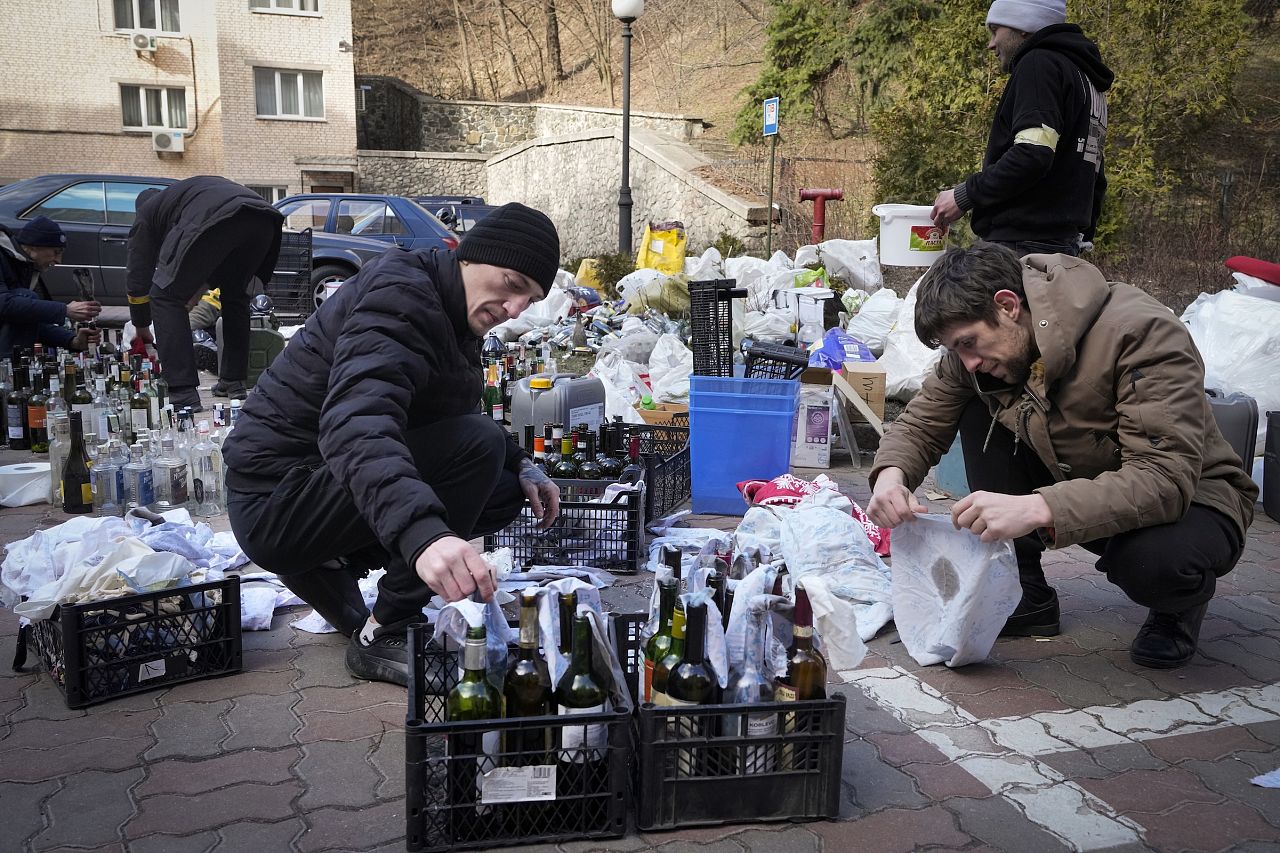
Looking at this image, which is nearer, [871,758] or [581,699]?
[581,699]

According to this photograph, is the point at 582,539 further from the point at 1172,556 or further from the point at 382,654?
the point at 1172,556

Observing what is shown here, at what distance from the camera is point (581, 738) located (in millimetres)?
2096

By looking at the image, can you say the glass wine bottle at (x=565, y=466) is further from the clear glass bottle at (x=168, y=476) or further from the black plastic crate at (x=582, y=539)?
the clear glass bottle at (x=168, y=476)

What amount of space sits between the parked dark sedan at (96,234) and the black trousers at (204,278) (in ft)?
16.8

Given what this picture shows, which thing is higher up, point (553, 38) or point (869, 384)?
point (553, 38)

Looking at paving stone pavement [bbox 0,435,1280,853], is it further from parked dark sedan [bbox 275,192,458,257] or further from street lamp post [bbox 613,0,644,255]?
street lamp post [bbox 613,0,644,255]

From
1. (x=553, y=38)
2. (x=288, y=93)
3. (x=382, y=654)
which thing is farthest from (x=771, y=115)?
(x=553, y=38)

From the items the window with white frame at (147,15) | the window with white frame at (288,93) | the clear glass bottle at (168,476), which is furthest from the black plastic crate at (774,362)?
the window with white frame at (147,15)

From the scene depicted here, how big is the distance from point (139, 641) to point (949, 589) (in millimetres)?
2372

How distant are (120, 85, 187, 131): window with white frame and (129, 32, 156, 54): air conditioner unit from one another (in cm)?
91

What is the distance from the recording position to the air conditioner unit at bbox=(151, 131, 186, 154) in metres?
25.5

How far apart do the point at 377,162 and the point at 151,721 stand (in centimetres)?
2599

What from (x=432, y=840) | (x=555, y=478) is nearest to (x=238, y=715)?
(x=432, y=840)

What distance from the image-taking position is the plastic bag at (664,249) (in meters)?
12.1
